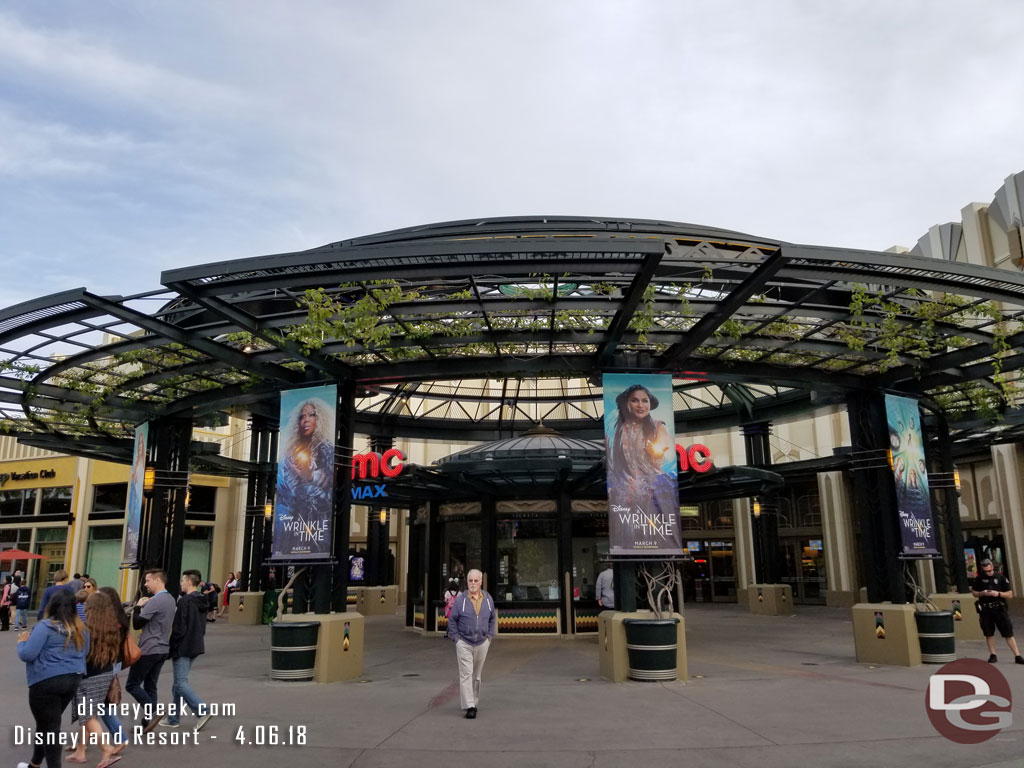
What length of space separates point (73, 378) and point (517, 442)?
428 inches

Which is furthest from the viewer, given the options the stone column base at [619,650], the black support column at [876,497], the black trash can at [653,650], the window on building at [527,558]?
the window on building at [527,558]

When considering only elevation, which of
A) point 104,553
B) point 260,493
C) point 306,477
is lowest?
point 104,553

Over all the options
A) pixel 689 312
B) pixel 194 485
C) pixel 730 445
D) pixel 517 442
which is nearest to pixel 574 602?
pixel 517 442

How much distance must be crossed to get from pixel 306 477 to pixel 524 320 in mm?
4897

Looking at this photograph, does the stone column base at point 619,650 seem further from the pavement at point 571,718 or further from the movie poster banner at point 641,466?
the movie poster banner at point 641,466

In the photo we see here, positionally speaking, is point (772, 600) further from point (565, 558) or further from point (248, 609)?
point (248, 609)

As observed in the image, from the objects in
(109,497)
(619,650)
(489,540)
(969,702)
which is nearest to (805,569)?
(489,540)

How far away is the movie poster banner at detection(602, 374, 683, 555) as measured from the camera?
12.9m

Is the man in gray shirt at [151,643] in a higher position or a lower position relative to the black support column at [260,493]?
lower

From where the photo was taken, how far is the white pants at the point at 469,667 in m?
9.45

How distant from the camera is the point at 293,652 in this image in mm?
12336

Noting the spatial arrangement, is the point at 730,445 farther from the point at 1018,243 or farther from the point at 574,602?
the point at 574,602

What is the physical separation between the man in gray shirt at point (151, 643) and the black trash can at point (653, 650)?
697cm

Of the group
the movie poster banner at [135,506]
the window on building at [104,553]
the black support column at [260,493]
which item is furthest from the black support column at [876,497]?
the window on building at [104,553]
